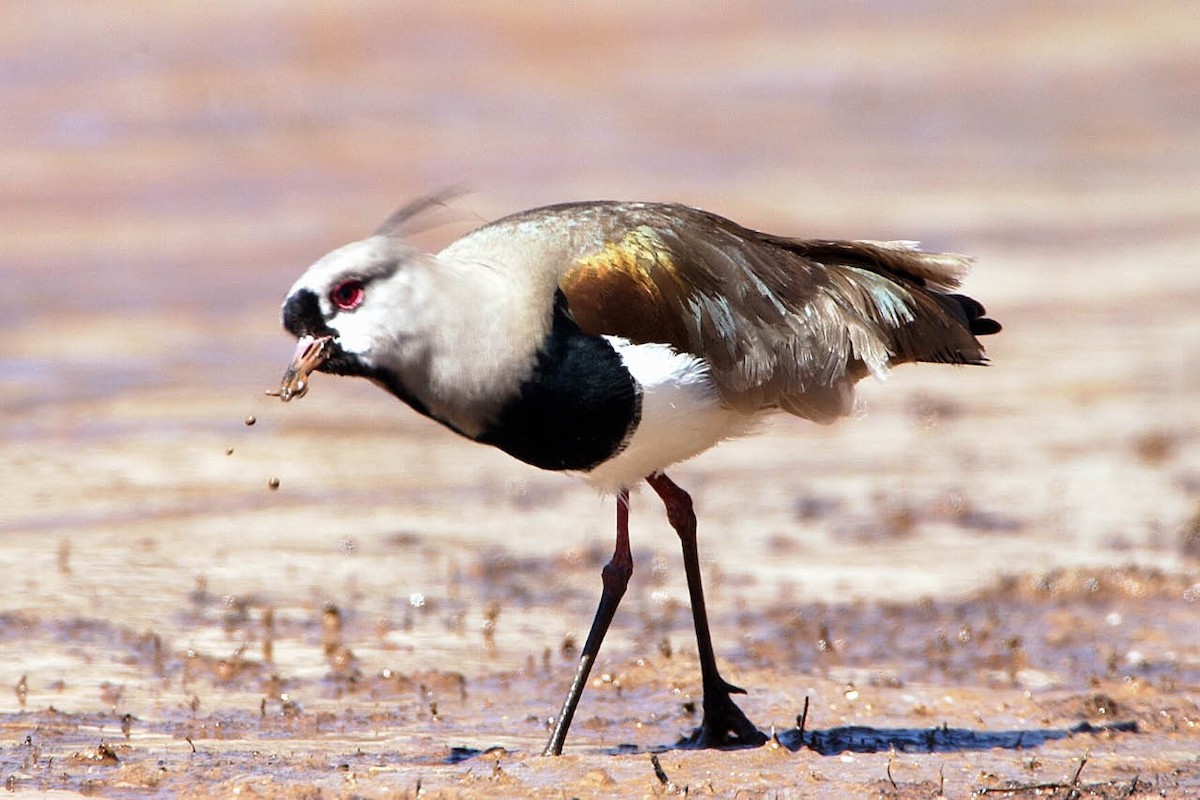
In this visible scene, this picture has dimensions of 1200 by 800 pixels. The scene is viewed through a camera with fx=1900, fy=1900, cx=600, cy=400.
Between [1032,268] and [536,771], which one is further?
[1032,268]

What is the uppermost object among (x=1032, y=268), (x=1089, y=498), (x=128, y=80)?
(x=128, y=80)

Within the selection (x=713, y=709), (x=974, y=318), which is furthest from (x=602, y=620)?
(x=974, y=318)

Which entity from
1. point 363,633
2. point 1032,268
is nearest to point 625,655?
point 363,633

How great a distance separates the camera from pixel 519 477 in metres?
9.59

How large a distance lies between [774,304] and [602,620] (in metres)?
1.14

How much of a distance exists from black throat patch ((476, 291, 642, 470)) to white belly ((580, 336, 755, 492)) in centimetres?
6

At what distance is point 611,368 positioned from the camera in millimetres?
5434

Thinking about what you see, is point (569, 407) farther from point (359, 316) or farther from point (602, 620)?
point (602, 620)

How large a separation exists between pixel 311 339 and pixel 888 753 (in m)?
2.21

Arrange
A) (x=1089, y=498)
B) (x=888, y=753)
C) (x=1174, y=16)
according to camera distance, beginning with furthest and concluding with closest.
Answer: (x=1174, y=16) < (x=1089, y=498) < (x=888, y=753)

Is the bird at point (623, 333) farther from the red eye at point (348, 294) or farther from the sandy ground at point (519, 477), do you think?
the sandy ground at point (519, 477)

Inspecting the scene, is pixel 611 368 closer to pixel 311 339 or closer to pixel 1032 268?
pixel 311 339

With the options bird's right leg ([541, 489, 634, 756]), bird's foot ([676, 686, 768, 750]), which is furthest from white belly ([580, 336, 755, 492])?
bird's foot ([676, 686, 768, 750])

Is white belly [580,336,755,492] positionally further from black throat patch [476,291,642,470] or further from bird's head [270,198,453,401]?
bird's head [270,198,453,401]
